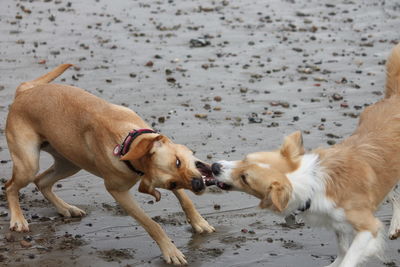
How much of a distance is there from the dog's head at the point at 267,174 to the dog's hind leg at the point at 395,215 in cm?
133

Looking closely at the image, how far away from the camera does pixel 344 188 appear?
6.27 meters

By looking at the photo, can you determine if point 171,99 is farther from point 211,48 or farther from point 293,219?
point 293,219

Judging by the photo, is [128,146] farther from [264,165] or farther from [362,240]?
[362,240]

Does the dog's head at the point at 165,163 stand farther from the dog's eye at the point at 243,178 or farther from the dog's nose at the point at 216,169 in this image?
the dog's eye at the point at 243,178

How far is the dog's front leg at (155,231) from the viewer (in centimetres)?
677

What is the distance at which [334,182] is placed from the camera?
20.6ft

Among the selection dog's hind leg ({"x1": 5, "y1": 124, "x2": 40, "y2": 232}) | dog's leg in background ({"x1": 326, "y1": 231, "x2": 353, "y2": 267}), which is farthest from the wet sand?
dog's hind leg ({"x1": 5, "y1": 124, "x2": 40, "y2": 232})

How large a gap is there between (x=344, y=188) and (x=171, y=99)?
4.66 metres

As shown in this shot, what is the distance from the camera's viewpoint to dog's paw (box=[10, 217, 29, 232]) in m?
7.32

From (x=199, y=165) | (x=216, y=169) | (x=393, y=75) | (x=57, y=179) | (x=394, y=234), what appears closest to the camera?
(x=216, y=169)

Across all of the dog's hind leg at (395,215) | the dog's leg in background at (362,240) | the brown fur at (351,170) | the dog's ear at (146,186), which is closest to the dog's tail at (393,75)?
the brown fur at (351,170)

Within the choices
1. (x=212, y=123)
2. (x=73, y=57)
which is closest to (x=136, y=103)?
(x=212, y=123)

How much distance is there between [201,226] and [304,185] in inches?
55.5

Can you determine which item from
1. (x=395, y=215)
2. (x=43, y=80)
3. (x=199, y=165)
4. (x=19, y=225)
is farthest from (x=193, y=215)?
(x=43, y=80)
